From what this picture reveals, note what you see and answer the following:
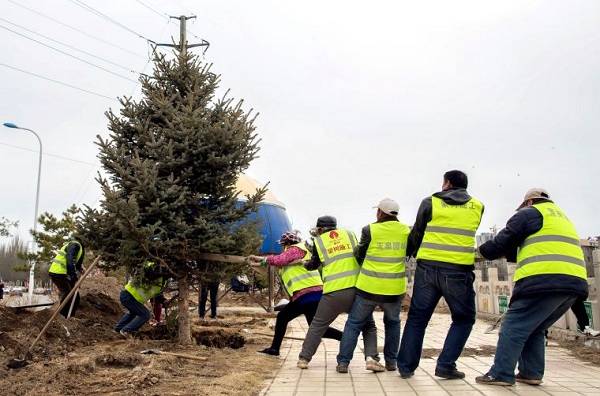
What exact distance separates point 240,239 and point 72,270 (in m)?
3.76

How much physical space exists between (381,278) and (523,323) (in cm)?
143

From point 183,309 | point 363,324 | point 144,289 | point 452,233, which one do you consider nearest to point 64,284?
point 144,289

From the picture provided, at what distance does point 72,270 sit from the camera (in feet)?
32.6

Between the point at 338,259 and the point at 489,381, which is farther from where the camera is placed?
the point at 338,259

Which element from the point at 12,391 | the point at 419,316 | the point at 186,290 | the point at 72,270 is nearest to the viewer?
the point at 12,391

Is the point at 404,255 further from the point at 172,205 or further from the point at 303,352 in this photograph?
the point at 172,205

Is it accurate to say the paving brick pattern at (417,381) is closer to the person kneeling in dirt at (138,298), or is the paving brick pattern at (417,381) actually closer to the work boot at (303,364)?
the work boot at (303,364)

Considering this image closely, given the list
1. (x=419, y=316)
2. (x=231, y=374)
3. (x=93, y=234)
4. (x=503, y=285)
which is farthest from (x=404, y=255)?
(x=503, y=285)

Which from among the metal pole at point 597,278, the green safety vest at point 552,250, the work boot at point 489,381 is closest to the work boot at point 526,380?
the work boot at point 489,381

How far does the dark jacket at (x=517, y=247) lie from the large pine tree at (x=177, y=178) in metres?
3.73

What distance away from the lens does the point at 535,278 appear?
196 inches

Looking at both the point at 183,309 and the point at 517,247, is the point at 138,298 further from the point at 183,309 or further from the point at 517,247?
the point at 517,247

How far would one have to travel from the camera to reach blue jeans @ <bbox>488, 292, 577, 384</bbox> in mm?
4992

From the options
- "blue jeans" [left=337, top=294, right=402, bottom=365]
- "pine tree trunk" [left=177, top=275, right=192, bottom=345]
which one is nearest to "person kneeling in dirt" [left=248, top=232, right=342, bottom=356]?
"blue jeans" [left=337, top=294, right=402, bottom=365]
